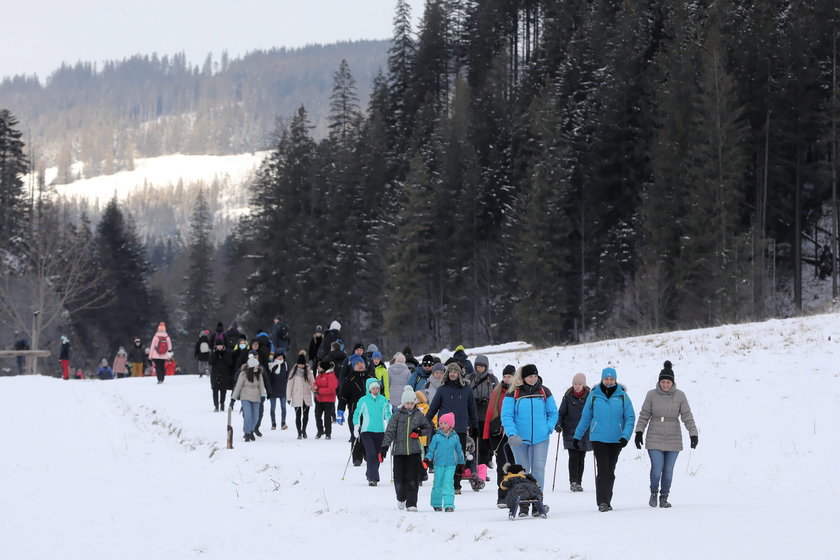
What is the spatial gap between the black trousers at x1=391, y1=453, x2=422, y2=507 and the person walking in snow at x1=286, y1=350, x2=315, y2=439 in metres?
8.14

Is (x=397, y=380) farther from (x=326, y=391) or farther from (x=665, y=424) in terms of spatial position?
(x=665, y=424)

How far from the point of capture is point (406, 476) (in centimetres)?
1344

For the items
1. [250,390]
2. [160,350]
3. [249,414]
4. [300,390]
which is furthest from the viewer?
[160,350]

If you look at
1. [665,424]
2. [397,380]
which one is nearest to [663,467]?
[665,424]

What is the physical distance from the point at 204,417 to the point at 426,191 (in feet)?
124

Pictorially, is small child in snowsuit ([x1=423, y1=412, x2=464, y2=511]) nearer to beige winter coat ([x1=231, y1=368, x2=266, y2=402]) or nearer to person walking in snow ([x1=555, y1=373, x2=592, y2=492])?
person walking in snow ([x1=555, y1=373, x2=592, y2=492])

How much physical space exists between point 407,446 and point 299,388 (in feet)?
27.3

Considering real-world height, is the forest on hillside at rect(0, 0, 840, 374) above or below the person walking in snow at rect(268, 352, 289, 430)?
above

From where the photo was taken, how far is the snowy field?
442 inches

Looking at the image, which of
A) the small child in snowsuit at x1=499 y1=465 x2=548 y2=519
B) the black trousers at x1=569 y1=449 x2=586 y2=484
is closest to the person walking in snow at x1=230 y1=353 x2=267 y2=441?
the black trousers at x1=569 y1=449 x2=586 y2=484

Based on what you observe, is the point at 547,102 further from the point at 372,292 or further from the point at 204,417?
the point at 204,417

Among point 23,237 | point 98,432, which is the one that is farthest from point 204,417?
point 23,237

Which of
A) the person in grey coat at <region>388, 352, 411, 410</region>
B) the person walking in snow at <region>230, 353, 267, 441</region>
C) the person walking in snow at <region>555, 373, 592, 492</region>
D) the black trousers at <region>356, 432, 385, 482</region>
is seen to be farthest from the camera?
the person walking in snow at <region>230, 353, 267, 441</region>

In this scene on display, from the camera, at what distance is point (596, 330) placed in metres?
50.1
